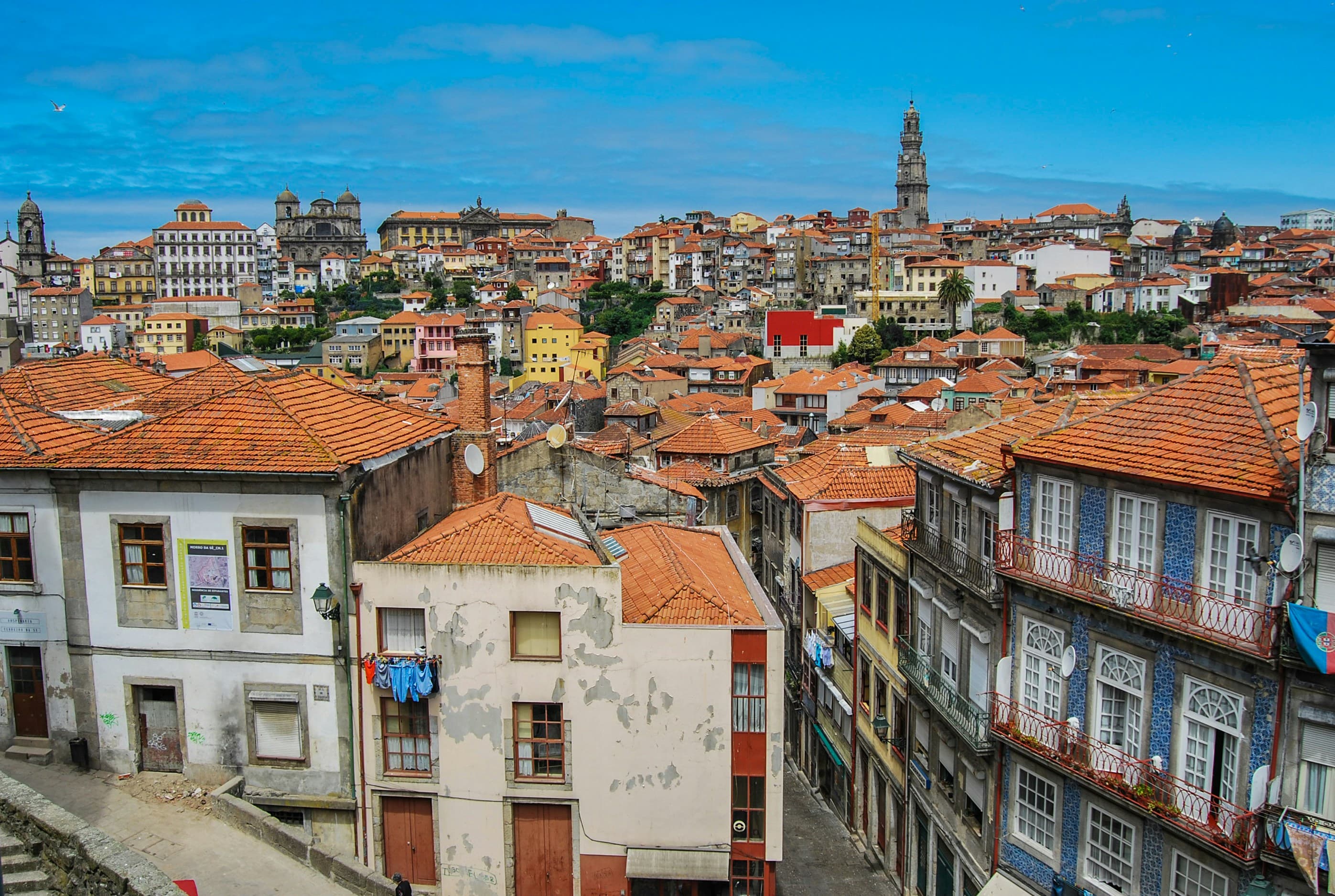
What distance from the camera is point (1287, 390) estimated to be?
14.7 meters

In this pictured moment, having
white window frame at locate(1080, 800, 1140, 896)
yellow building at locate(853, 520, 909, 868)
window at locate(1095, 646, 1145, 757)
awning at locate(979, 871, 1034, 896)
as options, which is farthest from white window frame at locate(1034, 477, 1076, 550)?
awning at locate(979, 871, 1034, 896)

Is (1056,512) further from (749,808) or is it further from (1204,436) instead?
(749,808)

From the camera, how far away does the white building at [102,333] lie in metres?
144

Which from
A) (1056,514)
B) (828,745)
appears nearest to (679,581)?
(1056,514)

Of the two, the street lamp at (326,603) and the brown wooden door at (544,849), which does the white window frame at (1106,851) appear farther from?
the street lamp at (326,603)

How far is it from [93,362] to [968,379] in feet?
194

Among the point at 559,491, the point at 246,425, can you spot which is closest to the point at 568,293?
the point at 559,491

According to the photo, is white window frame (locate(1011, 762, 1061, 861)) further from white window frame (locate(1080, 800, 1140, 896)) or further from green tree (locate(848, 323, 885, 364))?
green tree (locate(848, 323, 885, 364))

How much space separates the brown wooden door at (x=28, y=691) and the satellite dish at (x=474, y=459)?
8152 millimetres

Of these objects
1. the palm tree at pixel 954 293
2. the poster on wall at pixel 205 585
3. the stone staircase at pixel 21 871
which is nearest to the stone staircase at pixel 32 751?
the poster on wall at pixel 205 585

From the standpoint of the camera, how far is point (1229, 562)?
13367 mm

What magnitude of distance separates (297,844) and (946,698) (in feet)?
37.4

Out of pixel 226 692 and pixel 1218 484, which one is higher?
pixel 1218 484

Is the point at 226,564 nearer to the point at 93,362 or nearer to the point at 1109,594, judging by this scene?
the point at 93,362
